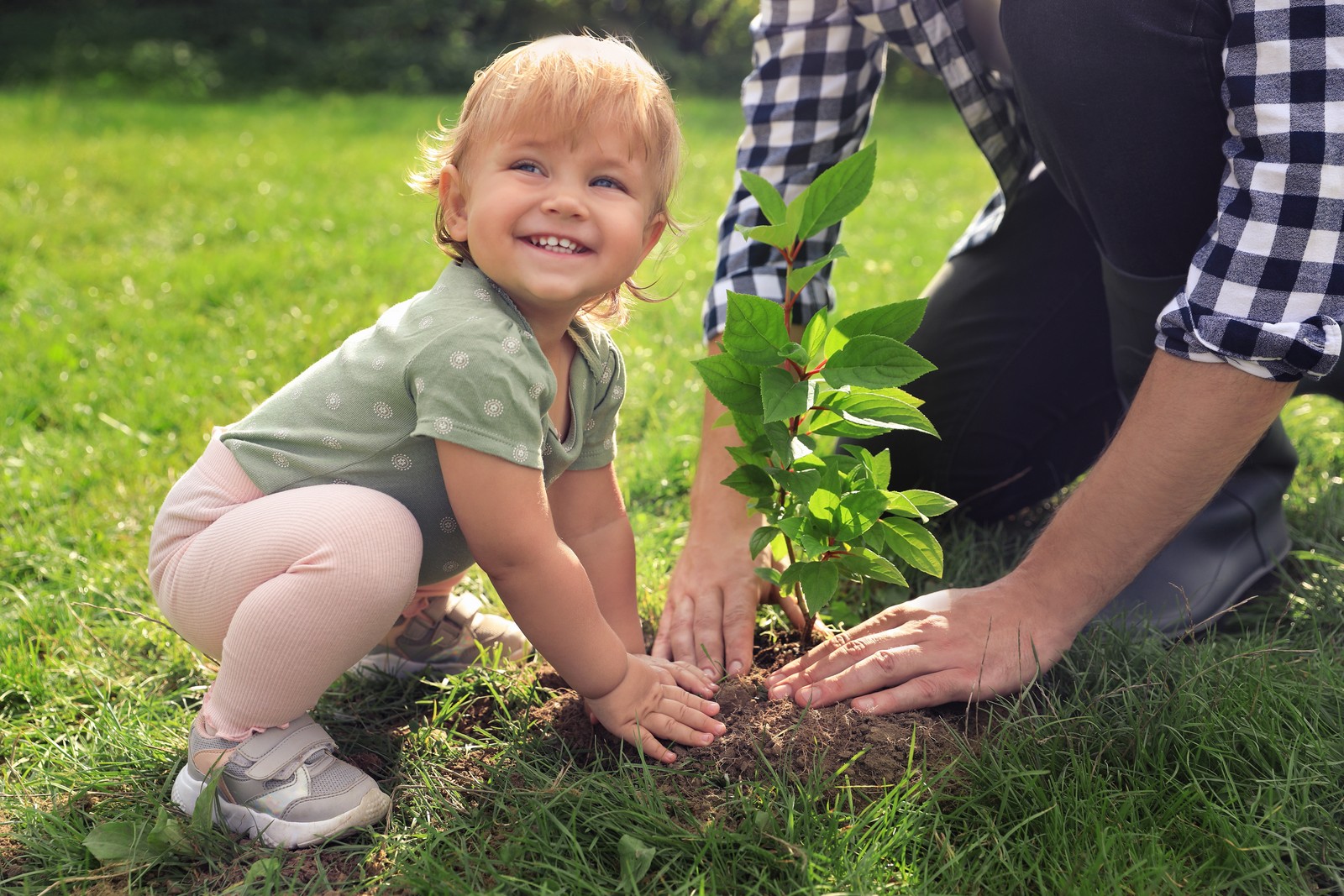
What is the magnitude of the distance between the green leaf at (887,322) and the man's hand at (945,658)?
492 mm

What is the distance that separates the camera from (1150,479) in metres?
1.60

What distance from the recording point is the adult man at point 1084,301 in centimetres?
148

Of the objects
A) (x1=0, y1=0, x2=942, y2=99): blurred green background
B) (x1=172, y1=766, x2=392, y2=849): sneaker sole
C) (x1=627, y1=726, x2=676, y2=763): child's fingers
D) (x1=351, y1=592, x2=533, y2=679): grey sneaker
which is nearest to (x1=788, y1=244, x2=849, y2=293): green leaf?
(x1=627, y1=726, x2=676, y2=763): child's fingers

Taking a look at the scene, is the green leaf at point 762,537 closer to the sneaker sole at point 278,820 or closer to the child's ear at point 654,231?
the child's ear at point 654,231

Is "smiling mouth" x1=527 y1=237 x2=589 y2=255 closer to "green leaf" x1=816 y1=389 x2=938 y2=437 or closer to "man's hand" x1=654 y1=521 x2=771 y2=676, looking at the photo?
"green leaf" x1=816 y1=389 x2=938 y2=437

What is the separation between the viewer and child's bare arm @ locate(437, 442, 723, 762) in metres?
1.49

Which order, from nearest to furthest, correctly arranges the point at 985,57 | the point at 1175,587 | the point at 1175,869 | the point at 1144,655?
1. the point at 1175,869
2. the point at 1144,655
3. the point at 1175,587
4. the point at 985,57

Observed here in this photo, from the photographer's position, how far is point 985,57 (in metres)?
2.28

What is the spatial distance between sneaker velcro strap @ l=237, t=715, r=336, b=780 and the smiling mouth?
2.62 ft

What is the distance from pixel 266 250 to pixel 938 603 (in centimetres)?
393

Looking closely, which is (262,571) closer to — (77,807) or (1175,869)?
(77,807)

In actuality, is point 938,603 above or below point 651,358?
above

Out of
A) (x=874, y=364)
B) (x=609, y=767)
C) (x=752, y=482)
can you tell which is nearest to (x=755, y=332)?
(x=874, y=364)

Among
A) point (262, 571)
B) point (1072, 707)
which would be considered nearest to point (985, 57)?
point (1072, 707)
